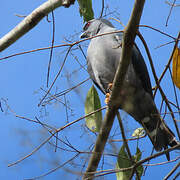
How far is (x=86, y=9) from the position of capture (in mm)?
2328

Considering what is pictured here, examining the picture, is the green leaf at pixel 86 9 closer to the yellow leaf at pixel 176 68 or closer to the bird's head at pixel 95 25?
the bird's head at pixel 95 25

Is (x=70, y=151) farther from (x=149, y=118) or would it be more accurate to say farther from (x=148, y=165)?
(x=149, y=118)

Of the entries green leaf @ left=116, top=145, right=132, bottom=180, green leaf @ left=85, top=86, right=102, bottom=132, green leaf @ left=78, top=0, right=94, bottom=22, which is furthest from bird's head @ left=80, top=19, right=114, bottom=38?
green leaf @ left=116, top=145, right=132, bottom=180

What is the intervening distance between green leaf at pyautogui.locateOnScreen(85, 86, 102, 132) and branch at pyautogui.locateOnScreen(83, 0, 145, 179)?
23 centimetres

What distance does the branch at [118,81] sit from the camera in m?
1.54

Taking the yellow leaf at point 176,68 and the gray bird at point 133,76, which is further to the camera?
the gray bird at point 133,76

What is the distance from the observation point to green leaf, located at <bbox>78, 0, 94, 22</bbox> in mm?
2298

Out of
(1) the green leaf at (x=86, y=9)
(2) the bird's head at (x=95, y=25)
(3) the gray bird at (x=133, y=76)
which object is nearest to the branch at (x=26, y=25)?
(1) the green leaf at (x=86, y=9)

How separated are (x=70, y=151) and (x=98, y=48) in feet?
3.38

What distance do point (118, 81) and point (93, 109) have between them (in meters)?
0.58

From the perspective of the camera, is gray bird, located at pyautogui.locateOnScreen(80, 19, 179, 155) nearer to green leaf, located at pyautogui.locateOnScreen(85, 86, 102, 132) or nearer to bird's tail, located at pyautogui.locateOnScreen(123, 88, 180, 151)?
bird's tail, located at pyautogui.locateOnScreen(123, 88, 180, 151)

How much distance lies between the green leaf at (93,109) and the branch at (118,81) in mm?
229

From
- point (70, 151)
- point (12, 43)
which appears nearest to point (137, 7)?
point (12, 43)

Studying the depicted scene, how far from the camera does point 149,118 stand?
2607mm
